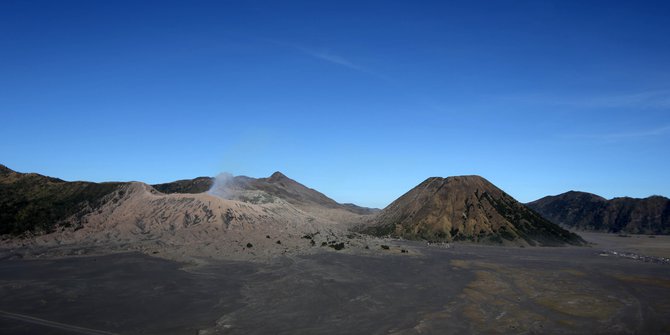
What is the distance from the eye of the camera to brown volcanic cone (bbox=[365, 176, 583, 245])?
80.8 metres

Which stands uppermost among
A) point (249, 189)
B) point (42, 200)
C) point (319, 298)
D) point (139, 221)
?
point (249, 189)

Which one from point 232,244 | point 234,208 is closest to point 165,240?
point 232,244

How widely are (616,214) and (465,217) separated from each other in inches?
3613

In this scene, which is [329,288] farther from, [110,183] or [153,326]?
[110,183]

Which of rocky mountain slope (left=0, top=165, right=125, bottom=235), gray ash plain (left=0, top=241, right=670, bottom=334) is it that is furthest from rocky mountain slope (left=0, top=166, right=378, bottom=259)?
gray ash plain (left=0, top=241, right=670, bottom=334)

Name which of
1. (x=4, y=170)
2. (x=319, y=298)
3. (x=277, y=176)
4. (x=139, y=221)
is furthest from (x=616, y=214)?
(x=4, y=170)

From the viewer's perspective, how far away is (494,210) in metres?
88.0

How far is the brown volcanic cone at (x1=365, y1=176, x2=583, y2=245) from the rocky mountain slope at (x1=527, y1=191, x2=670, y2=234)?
6800cm

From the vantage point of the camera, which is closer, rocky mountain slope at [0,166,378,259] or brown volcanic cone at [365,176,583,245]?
rocky mountain slope at [0,166,378,259]

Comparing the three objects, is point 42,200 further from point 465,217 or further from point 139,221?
point 465,217

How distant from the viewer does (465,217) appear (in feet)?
284

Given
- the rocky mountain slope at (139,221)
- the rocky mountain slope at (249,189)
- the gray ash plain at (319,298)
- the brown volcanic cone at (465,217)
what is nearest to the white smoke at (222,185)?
the rocky mountain slope at (249,189)

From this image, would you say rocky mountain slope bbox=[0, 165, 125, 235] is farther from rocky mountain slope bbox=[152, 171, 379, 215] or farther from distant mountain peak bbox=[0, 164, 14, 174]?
rocky mountain slope bbox=[152, 171, 379, 215]

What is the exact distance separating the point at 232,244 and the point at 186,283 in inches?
782
